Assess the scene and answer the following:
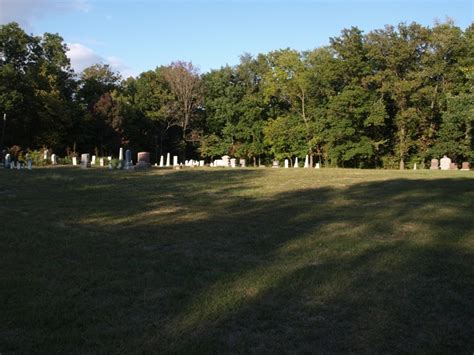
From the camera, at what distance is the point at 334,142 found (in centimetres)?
4494

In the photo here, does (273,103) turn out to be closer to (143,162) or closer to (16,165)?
(143,162)

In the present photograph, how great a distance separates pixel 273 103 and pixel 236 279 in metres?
50.7

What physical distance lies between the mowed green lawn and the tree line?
106 feet

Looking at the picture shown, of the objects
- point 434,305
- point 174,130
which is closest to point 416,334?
point 434,305

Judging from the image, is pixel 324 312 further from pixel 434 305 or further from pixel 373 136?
pixel 373 136

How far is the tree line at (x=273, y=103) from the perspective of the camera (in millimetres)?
42750

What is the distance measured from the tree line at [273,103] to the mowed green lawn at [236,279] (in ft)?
106

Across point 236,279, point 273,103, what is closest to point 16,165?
point 236,279

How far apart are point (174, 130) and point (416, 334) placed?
54.4 meters

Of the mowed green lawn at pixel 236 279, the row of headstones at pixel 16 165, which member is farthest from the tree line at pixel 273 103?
the mowed green lawn at pixel 236 279

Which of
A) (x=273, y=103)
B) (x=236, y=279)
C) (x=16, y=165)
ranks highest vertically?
(x=273, y=103)

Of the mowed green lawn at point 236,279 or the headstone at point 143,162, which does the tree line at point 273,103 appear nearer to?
the headstone at point 143,162

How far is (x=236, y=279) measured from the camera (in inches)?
209

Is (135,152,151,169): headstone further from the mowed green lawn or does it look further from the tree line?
the mowed green lawn
